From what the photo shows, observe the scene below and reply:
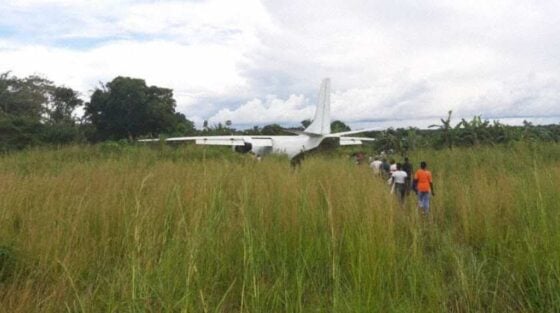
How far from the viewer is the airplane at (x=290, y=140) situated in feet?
74.4

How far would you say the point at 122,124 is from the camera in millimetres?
43969

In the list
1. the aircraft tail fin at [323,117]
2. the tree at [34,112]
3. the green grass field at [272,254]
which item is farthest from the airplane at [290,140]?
the green grass field at [272,254]

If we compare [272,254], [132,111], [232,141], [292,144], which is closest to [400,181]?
[272,254]

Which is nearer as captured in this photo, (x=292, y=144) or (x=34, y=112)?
(x=292, y=144)

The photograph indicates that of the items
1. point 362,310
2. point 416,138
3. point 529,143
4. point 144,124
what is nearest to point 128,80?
point 144,124

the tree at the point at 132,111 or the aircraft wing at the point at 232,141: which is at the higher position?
the tree at the point at 132,111

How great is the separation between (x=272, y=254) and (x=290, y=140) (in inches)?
880

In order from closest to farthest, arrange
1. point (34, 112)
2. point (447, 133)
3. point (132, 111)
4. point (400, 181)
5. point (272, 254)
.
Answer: point (272, 254)
point (400, 181)
point (447, 133)
point (34, 112)
point (132, 111)

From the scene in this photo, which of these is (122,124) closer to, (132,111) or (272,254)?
(132,111)

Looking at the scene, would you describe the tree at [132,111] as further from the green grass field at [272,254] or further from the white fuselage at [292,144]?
the green grass field at [272,254]

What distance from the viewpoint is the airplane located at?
893 inches

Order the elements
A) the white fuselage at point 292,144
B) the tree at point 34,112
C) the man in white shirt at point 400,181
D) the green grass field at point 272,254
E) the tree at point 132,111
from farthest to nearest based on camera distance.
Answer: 1. the tree at point 132,111
2. the tree at point 34,112
3. the white fuselage at point 292,144
4. the man in white shirt at point 400,181
5. the green grass field at point 272,254

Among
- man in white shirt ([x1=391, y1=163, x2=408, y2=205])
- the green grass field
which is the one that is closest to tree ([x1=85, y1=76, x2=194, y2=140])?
man in white shirt ([x1=391, y1=163, x2=408, y2=205])

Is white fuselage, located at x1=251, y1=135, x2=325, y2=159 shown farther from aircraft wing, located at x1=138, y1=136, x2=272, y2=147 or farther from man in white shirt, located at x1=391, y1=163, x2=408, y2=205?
man in white shirt, located at x1=391, y1=163, x2=408, y2=205
